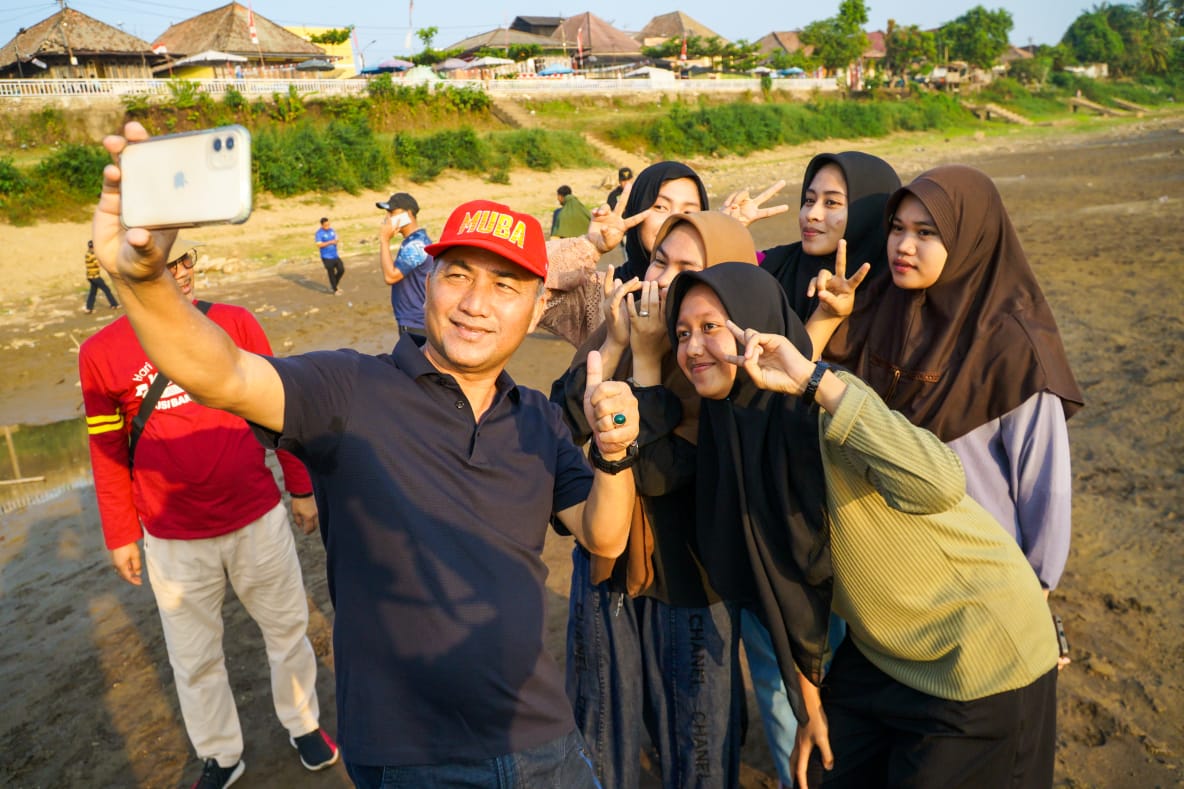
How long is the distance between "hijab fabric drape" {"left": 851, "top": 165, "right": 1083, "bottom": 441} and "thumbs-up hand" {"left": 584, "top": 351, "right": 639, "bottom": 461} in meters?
1.11

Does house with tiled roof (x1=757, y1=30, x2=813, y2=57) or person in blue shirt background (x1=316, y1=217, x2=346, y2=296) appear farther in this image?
house with tiled roof (x1=757, y1=30, x2=813, y2=57)

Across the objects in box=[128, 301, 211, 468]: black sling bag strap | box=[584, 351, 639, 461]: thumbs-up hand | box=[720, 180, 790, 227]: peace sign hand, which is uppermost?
box=[720, 180, 790, 227]: peace sign hand

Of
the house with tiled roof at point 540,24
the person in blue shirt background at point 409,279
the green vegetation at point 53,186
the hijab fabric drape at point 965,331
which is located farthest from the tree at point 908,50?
the hijab fabric drape at point 965,331

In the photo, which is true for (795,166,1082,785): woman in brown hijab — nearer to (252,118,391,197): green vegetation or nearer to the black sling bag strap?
the black sling bag strap

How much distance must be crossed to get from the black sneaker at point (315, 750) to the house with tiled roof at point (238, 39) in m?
35.4

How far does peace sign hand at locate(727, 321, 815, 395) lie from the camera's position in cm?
194

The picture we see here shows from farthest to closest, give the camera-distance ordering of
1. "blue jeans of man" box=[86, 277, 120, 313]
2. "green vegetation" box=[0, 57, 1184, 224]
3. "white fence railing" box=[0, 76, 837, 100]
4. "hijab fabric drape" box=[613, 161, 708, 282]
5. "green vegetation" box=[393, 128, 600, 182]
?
"green vegetation" box=[393, 128, 600, 182] → "white fence railing" box=[0, 76, 837, 100] → "green vegetation" box=[0, 57, 1184, 224] → "blue jeans of man" box=[86, 277, 120, 313] → "hijab fabric drape" box=[613, 161, 708, 282]

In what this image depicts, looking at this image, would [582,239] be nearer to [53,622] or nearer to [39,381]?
[53,622]

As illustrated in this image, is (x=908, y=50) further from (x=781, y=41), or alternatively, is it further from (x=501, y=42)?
(x=501, y=42)

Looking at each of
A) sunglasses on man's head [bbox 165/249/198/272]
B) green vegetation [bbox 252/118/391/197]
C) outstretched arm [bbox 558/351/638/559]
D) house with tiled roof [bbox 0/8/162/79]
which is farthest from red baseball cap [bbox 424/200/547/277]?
house with tiled roof [bbox 0/8/162/79]

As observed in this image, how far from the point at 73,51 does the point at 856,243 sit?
3448cm

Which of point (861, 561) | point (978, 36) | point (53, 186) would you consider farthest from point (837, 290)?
point (978, 36)

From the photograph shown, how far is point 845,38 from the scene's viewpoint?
51625mm

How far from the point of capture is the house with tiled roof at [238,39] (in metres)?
33.2
